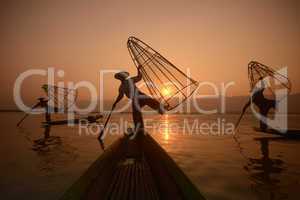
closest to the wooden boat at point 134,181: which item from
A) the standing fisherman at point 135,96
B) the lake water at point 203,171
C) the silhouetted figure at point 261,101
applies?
the lake water at point 203,171

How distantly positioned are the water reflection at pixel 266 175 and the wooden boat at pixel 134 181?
10.6 ft

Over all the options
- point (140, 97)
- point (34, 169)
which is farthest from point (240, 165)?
point (34, 169)

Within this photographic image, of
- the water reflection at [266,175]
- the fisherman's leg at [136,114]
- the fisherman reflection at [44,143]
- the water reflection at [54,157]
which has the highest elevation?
the fisherman's leg at [136,114]

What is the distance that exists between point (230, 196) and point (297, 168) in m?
Result: 5.12

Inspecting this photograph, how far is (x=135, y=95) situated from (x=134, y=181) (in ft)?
16.5

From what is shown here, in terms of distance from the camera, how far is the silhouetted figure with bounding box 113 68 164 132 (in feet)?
30.9

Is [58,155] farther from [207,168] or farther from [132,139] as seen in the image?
[207,168]

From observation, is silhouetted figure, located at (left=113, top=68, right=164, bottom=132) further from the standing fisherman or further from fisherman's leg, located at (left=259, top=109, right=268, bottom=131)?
fisherman's leg, located at (left=259, top=109, right=268, bottom=131)

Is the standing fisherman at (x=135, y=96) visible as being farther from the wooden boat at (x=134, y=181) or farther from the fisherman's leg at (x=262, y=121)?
the fisherman's leg at (x=262, y=121)

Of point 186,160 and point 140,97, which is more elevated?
point 140,97

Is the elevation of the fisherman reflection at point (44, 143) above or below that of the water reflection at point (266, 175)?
below

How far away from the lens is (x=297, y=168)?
10.0 meters

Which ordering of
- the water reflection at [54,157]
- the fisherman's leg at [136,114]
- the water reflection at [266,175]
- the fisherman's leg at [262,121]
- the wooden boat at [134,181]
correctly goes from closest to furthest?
the wooden boat at [134,181], the water reflection at [266,175], the fisherman's leg at [136,114], the water reflection at [54,157], the fisherman's leg at [262,121]

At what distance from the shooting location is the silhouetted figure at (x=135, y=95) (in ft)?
30.9
